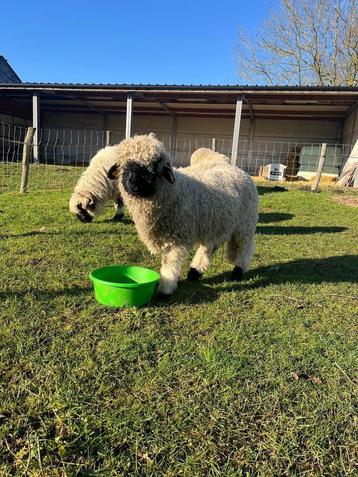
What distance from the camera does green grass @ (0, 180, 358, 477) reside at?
6.42 feet

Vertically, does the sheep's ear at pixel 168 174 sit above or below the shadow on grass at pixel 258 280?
above

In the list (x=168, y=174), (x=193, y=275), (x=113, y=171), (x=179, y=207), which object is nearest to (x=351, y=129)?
(x=193, y=275)

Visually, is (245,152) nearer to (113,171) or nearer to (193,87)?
(193,87)

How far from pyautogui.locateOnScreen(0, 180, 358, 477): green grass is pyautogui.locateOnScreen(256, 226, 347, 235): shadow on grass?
101 inches

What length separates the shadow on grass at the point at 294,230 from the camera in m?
7.26

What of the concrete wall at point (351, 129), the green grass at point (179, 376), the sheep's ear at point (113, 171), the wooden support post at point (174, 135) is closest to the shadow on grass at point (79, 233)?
the green grass at point (179, 376)

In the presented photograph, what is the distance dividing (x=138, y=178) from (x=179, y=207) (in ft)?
1.92

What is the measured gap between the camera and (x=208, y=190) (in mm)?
4164

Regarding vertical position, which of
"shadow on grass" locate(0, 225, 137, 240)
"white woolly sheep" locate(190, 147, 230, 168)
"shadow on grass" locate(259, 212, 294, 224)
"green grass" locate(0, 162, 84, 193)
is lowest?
"shadow on grass" locate(0, 225, 137, 240)

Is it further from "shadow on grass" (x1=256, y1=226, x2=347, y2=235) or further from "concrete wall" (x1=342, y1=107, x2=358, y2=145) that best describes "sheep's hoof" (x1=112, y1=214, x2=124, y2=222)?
"concrete wall" (x1=342, y1=107, x2=358, y2=145)

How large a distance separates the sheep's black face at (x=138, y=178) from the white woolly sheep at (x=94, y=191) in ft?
10.4

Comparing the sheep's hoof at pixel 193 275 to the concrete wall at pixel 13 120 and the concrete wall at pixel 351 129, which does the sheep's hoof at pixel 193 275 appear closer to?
the concrete wall at pixel 351 129

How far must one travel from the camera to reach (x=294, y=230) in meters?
7.57

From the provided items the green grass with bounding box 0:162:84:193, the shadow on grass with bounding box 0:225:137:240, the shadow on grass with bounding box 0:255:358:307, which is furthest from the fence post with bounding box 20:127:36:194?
the shadow on grass with bounding box 0:255:358:307
